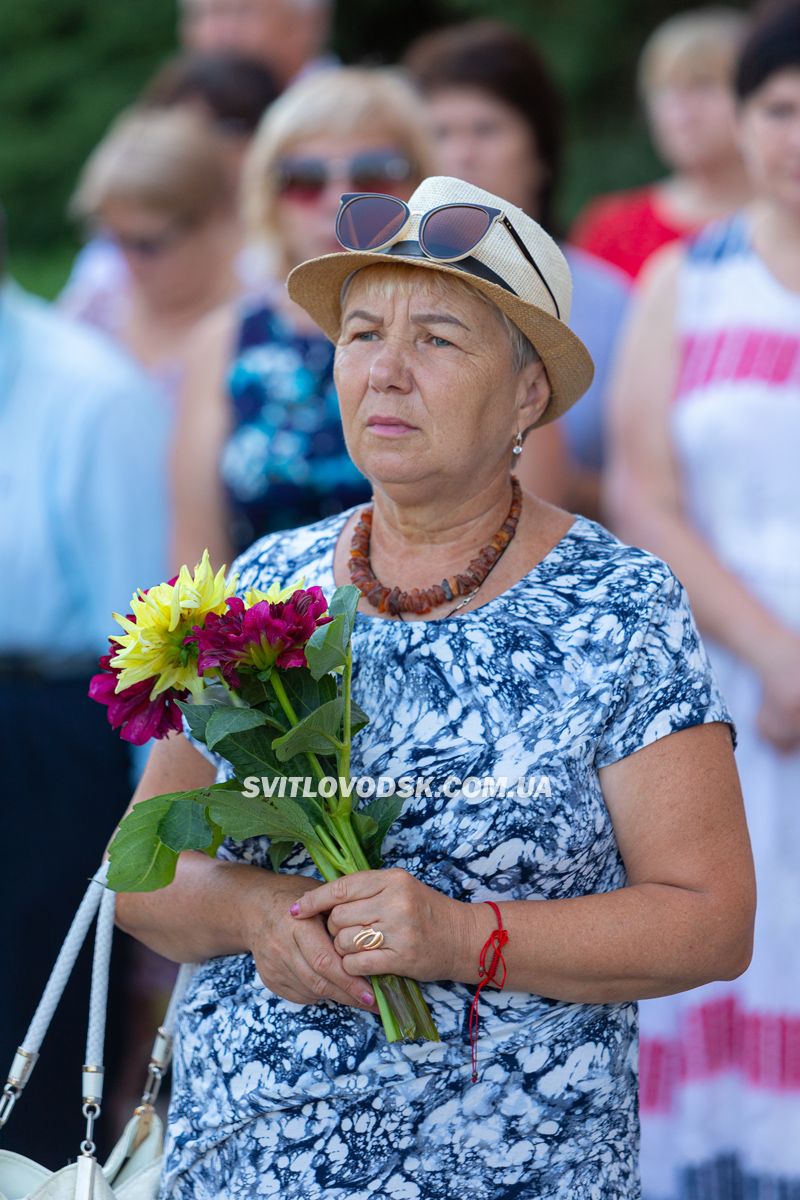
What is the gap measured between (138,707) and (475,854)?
0.49 m

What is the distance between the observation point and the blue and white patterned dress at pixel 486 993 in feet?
6.85

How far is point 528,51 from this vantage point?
14.9 feet

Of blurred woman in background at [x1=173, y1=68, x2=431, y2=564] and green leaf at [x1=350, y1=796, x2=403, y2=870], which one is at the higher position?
blurred woman in background at [x1=173, y1=68, x2=431, y2=564]

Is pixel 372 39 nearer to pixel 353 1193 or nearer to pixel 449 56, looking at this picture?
pixel 449 56

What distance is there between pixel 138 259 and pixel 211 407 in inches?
42.4

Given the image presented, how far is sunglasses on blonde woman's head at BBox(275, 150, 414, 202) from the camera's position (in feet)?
12.4

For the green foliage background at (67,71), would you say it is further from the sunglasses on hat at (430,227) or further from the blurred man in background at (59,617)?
the sunglasses on hat at (430,227)

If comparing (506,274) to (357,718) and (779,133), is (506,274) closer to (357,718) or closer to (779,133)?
(357,718)

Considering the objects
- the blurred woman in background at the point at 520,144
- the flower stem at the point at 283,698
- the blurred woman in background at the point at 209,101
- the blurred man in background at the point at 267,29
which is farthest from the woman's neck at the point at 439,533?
the blurred man in background at the point at 267,29

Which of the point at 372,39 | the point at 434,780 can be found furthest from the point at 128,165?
the point at 372,39

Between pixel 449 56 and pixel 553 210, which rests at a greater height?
pixel 449 56

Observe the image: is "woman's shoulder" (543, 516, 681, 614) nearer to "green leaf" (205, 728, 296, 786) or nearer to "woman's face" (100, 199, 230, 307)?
"green leaf" (205, 728, 296, 786)

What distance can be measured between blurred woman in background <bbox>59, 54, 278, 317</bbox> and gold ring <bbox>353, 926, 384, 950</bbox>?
3.50 m

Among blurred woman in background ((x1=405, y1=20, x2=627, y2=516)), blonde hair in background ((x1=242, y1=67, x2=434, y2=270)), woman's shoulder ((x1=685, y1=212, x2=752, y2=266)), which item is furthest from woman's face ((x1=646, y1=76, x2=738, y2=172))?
blonde hair in background ((x1=242, y1=67, x2=434, y2=270))
